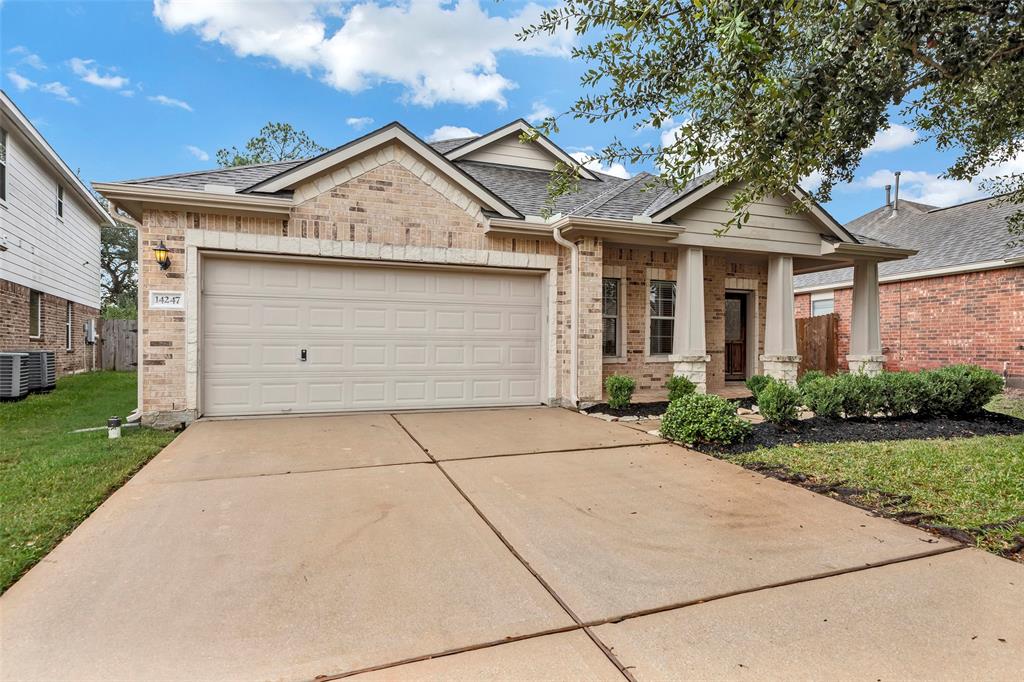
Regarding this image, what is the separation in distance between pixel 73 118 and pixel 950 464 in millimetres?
22034

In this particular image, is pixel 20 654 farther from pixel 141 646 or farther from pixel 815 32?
pixel 815 32

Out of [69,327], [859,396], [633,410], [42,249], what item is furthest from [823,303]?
[69,327]

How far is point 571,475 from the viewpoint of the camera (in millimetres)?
4828

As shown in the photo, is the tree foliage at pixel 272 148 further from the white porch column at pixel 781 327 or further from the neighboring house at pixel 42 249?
the white porch column at pixel 781 327

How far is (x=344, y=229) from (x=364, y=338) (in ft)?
5.50

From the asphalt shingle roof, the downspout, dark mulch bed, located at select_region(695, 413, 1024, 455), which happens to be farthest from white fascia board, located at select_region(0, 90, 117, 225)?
the asphalt shingle roof

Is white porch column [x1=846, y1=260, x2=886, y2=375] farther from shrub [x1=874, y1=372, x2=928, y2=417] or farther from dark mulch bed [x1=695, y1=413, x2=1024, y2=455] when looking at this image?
shrub [x1=874, y1=372, x2=928, y2=417]

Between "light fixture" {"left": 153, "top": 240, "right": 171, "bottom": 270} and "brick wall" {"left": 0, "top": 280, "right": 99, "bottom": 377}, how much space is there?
6382 mm

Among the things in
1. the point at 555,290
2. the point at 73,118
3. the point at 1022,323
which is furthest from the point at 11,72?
the point at 1022,323

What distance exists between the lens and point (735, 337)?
11.6 metres

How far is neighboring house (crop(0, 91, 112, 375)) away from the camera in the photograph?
10.9 meters

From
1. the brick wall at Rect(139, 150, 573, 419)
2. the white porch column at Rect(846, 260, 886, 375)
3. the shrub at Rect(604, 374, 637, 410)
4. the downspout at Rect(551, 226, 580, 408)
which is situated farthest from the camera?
the white porch column at Rect(846, 260, 886, 375)

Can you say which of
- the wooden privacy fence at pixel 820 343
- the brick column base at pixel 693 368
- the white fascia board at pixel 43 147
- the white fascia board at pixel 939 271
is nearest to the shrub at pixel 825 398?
the brick column base at pixel 693 368

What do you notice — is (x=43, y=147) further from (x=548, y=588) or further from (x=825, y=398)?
(x=825, y=398)
